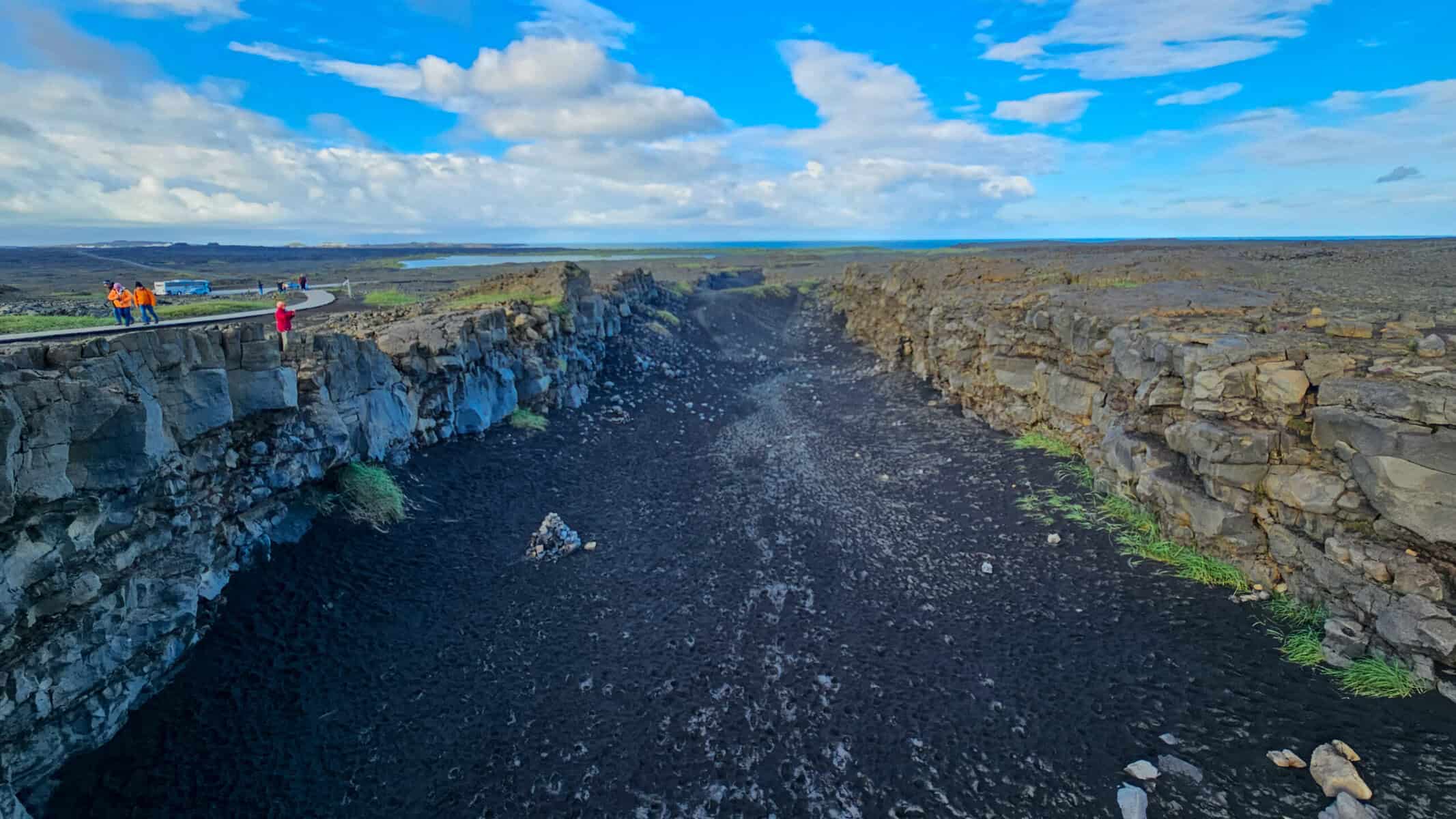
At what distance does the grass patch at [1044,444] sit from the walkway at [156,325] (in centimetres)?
2152

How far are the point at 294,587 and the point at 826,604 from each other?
931 centimetres

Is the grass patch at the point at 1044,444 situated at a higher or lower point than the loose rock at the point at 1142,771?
higher

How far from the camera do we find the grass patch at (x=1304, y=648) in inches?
344

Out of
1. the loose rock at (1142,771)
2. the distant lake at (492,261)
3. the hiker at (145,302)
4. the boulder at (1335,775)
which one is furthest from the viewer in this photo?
the distant lake at (492,261)

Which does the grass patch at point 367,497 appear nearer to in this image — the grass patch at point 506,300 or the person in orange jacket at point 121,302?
Result: the person in orange jacket at point 121,302

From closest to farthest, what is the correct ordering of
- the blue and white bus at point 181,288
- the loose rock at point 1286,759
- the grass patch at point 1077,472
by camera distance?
the loose rock at point 1286,759 < the grass patch at point 1077,472 < the blue and white bus at point 181,288

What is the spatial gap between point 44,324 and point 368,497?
9821 mm

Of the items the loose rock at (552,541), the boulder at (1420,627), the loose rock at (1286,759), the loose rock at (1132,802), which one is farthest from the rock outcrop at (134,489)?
the boulder at (1420,627)

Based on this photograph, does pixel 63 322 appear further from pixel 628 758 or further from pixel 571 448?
pixel 628 758

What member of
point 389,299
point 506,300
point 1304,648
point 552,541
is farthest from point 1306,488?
point 389,299

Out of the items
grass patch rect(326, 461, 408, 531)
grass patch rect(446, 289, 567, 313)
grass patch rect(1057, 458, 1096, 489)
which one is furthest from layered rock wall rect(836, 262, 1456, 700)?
grass patch rect(446, 289, 567, 313)

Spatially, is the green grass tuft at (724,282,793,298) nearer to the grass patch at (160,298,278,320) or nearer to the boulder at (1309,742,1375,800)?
the grass patch at (160,298,278,320)

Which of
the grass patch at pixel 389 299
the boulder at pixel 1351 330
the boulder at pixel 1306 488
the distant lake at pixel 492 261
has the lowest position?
the boulder at pixel 1306 488

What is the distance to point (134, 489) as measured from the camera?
7418 mm
